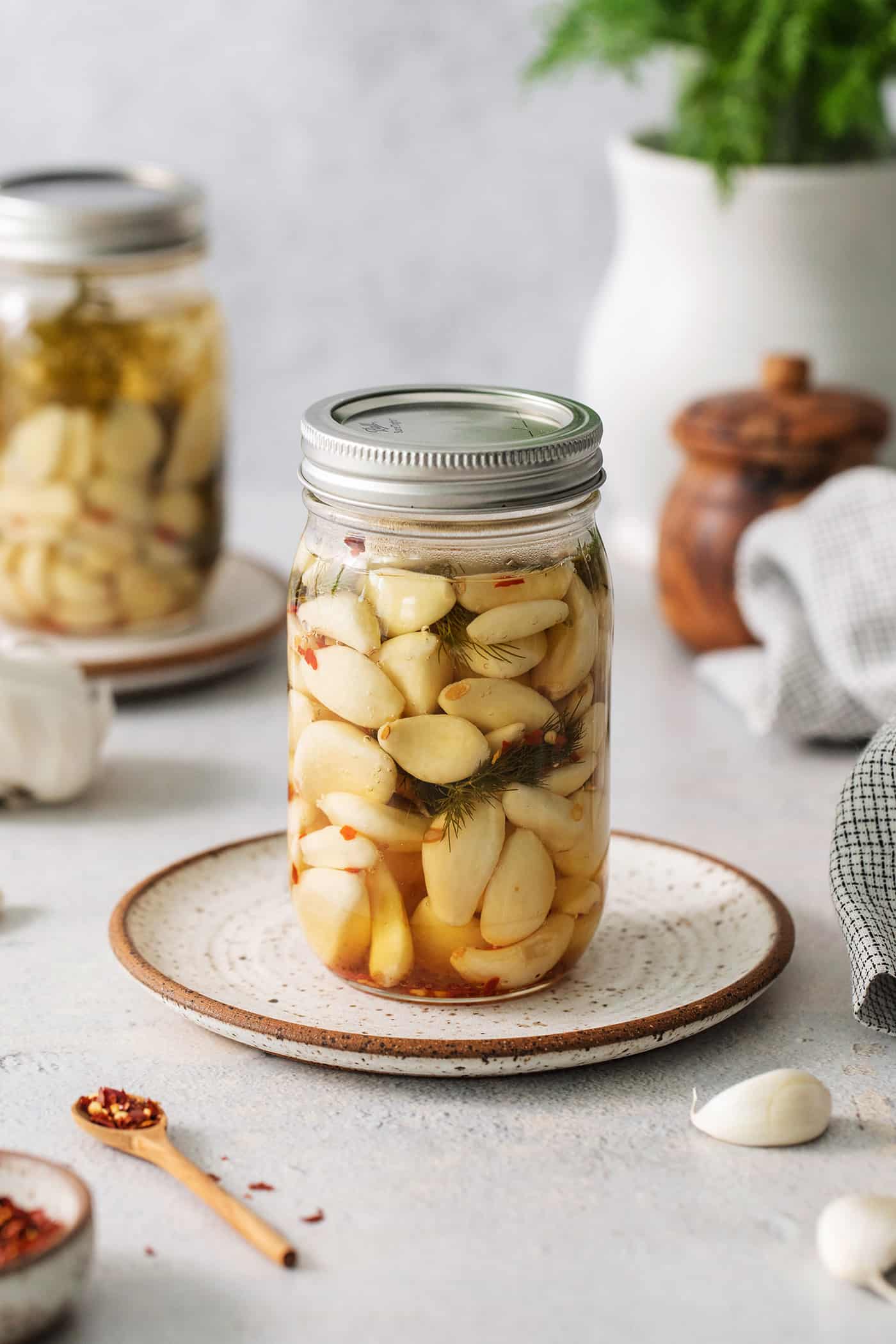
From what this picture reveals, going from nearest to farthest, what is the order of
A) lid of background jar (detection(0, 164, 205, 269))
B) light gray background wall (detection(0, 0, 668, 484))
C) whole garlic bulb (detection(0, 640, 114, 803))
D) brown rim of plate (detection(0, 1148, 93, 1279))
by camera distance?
brown rim of plate (detection(0, 1148, 93, 1279)) → whole garlic bulb (detection(0, 640, 114, 803)) → lid of background jar (detection(0, 164, 205, 269)) → light gray background wall (detection(0, 0, 668, 484))

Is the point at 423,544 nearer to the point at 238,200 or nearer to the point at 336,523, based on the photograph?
the point at 336,523

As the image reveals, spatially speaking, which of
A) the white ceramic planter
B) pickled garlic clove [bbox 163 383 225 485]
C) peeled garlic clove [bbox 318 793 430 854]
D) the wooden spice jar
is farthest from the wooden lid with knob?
peeled garlic clove [bbox 318 793 430 854]

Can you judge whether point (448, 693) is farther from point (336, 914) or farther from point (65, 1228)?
point (65, 1228)

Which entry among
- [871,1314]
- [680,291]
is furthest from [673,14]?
[871,1314]

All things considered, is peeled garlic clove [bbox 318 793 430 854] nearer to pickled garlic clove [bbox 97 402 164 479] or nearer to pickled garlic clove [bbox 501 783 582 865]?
pickled garlic clove [bbox 501 783 582 865]

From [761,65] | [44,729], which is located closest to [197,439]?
[44,729]

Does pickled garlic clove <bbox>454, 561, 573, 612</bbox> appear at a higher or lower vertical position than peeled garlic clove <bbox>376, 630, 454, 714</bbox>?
higher

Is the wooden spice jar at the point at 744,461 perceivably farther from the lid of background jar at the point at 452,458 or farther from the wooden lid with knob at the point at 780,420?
the lid of background jar at the point at 452,458
